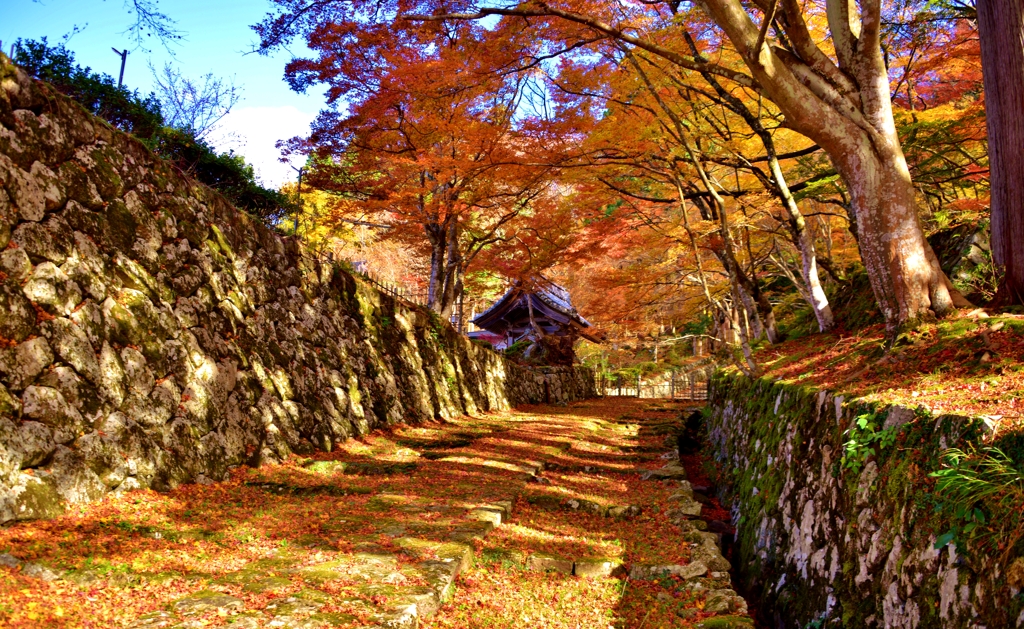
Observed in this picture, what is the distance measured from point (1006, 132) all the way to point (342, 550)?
6565mm

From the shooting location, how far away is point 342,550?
4.31 metres

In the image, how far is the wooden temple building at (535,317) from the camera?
23.8 metres

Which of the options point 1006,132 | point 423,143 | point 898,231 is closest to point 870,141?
point 898,231

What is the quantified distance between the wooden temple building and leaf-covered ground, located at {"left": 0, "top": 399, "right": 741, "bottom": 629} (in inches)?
642

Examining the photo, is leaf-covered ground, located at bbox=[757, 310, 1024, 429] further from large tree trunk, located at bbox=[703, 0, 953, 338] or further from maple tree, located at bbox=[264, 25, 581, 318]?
maple tree, located at bbox=[264, 25, 581, 318]

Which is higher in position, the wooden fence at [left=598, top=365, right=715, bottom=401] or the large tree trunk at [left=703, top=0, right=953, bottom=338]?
the large tree trunk at [left=703, top=0, right=953, bottom=338]

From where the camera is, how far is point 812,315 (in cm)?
1122

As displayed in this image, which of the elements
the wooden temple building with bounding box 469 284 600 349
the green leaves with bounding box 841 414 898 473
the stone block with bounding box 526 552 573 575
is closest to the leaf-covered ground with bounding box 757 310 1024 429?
the green leaves with bounding box 841 414 898 473

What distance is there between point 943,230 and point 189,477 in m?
9.20

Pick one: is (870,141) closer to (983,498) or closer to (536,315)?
(983,498)

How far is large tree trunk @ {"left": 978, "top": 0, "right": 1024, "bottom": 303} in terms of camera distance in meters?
4.98

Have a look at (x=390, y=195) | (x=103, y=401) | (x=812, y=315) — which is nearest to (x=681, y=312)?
(x=812, y=315)

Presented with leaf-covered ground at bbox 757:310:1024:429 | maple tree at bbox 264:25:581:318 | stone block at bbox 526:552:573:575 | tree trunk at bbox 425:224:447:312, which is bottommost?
stone block at bbox 526:552:573:575

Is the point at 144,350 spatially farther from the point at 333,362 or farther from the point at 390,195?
the point at 390,195
